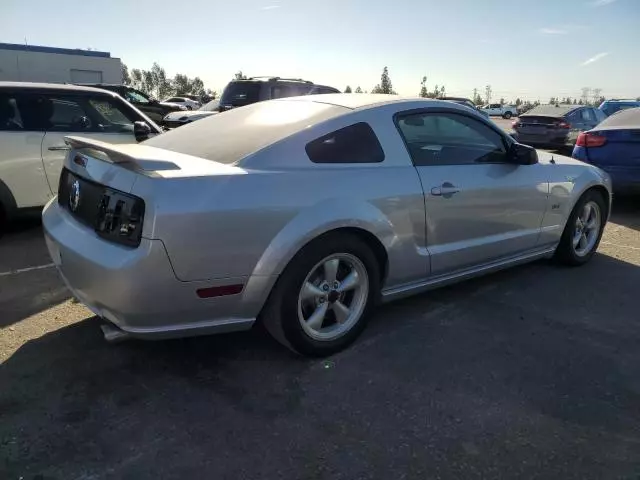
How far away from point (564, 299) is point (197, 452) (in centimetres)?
311

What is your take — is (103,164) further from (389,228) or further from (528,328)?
(528,328)

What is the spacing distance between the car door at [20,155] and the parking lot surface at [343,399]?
171 cm

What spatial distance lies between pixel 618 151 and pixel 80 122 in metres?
6.67

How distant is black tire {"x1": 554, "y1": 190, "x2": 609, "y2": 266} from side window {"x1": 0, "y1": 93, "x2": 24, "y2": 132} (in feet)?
17.5

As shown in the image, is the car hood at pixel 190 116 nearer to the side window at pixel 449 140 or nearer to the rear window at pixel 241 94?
the rear window at pixel 241 94

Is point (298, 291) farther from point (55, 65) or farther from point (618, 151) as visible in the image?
point (55, 65)

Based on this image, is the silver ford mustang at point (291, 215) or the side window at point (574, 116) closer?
the silver ford mustang at point (291, 215)

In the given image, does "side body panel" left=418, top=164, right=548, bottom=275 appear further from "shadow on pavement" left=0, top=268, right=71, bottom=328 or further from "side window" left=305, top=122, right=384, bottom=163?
"shadow on pavement" left=0, top=268, right=71, bottom=328

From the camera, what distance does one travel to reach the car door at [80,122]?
17.9 feet

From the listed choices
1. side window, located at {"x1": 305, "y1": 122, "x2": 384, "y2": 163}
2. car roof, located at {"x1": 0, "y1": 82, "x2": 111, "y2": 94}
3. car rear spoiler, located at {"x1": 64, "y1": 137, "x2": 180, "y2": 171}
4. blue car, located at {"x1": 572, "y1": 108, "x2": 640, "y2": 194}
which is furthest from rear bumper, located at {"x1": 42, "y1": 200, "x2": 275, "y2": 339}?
blue car, located at {"x1": 572, "y1": 108, "x2": 640, "y2": 194}

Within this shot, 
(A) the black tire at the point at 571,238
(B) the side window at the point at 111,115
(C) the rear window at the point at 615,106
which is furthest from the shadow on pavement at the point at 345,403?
(C) the rear window at the point at 615,106

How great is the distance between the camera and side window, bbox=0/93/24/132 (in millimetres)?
5227

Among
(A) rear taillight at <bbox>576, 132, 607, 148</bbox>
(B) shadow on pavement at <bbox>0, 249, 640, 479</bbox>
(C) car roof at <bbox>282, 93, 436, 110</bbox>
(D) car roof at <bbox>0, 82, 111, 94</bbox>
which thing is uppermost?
(D) car roof at <bbox>0, 82, 111, 94</bbox>

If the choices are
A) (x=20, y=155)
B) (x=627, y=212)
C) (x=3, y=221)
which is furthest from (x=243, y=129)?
(x=627, y=212)
